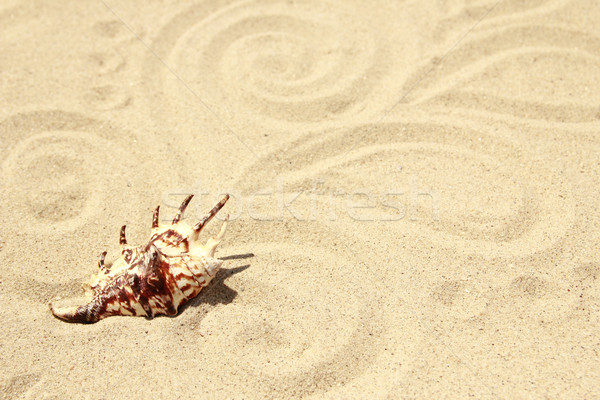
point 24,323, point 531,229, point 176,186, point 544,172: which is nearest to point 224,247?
point 176,186

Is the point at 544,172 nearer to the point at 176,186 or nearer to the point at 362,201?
the point at 362,201

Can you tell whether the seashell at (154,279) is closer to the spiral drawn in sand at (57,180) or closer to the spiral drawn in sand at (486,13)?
the spiral drawn in sand at (57,180)

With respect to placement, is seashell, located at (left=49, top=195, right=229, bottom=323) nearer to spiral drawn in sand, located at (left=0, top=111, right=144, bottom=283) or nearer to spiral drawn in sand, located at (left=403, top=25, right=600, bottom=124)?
spiral drawn in sand, located at (left=0, top=111, right=144, bottom=283)

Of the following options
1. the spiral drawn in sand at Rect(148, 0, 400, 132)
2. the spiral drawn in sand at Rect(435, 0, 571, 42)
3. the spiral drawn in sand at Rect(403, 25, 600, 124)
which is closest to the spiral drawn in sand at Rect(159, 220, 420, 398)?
the spiral drawn in sand at Rect(148, 0, 400, 132)

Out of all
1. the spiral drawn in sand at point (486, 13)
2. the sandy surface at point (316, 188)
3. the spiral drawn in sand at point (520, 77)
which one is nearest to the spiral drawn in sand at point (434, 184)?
the sandy surface at point (316, 188)

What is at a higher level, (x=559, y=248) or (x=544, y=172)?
(x=544, y=172)

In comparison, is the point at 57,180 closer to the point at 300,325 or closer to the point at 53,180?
the point at 53,180

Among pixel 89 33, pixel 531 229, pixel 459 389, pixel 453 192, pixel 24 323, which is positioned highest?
pixel 89 33
